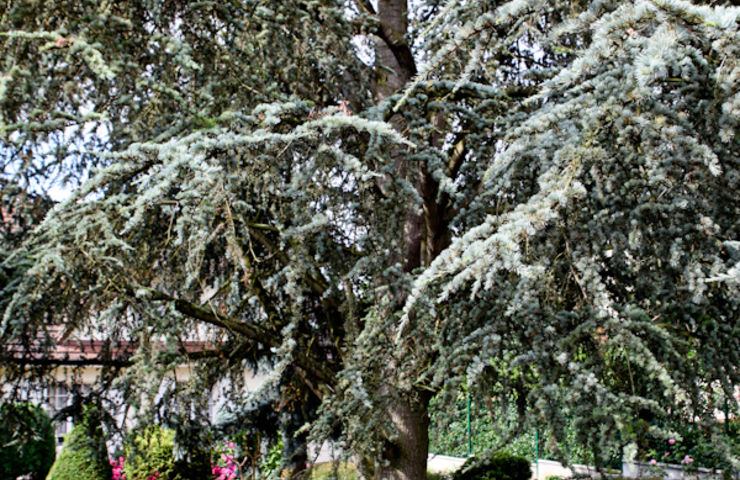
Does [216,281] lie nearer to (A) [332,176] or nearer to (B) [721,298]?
(A) [332,176]

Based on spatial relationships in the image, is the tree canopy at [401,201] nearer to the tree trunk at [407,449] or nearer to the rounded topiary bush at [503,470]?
the tree trunk at [407,449]

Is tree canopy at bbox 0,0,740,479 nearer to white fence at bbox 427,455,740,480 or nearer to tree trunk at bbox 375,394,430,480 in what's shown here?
tree trunk at bbox 375,394,430,480

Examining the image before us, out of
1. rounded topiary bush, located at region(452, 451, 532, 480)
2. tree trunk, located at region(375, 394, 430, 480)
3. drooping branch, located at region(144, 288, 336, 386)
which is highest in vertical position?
drooping branch, located at region(144, 288, 336, 386)

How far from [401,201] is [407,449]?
9.08ft

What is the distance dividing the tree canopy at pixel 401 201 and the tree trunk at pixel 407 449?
1.0 inches

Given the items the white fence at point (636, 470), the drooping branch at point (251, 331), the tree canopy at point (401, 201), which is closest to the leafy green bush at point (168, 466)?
the tree canopy at point (401, 201)

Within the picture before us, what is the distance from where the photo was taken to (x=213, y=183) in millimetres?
3230

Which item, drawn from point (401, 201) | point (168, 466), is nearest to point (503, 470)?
point (168, 466)

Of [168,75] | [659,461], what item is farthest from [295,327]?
[659,461]

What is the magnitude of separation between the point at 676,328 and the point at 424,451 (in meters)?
3.35

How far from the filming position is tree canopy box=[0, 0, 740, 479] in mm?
2402

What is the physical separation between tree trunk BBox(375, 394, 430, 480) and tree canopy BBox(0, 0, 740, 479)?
0.02m

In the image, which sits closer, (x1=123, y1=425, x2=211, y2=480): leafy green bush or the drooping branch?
the drooping branch

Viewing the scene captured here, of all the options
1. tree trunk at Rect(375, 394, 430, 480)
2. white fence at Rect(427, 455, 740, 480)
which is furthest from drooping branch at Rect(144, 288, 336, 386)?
white fence at Rect(427, 455, 740, 480)
